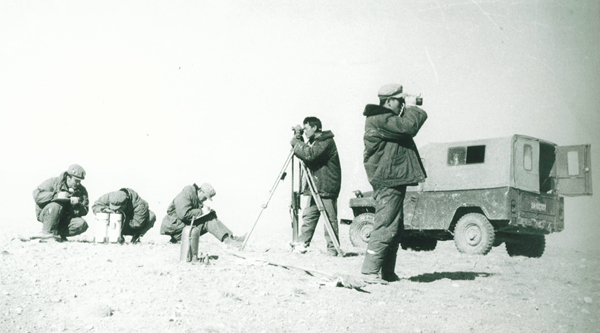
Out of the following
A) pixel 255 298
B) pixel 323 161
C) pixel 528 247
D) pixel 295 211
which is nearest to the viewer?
pixel 255 298

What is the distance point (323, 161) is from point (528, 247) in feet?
15.3

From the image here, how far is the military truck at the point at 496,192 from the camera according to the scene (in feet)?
34.7

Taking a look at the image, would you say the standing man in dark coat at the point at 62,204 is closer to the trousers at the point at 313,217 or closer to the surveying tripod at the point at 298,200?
the surveying tripod at the point at 298,200

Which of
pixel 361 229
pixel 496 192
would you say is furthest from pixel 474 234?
pixel 361 229

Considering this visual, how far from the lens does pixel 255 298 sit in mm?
5781

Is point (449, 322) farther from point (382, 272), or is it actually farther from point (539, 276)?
point (539, 276)

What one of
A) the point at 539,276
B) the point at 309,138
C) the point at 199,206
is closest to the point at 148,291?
the point at 199,206

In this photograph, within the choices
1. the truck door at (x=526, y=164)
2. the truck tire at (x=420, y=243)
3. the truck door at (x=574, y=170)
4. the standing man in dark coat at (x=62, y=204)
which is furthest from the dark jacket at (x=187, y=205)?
the truck door at (x=574, y=170)

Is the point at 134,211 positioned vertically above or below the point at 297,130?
below

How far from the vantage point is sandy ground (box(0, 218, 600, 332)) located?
5.16 metres

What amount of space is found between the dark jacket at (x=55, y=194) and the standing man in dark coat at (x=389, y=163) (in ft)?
16.0

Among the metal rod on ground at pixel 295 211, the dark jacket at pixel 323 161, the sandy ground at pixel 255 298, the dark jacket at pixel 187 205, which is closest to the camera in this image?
the sandy ground at pixel 255 298

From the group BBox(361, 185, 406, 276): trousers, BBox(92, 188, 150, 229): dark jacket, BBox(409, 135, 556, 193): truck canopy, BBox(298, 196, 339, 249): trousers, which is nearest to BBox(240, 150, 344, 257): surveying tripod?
BBox(298, 196, 339, 249): trousers

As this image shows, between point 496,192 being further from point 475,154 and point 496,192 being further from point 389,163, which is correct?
point 389,163
